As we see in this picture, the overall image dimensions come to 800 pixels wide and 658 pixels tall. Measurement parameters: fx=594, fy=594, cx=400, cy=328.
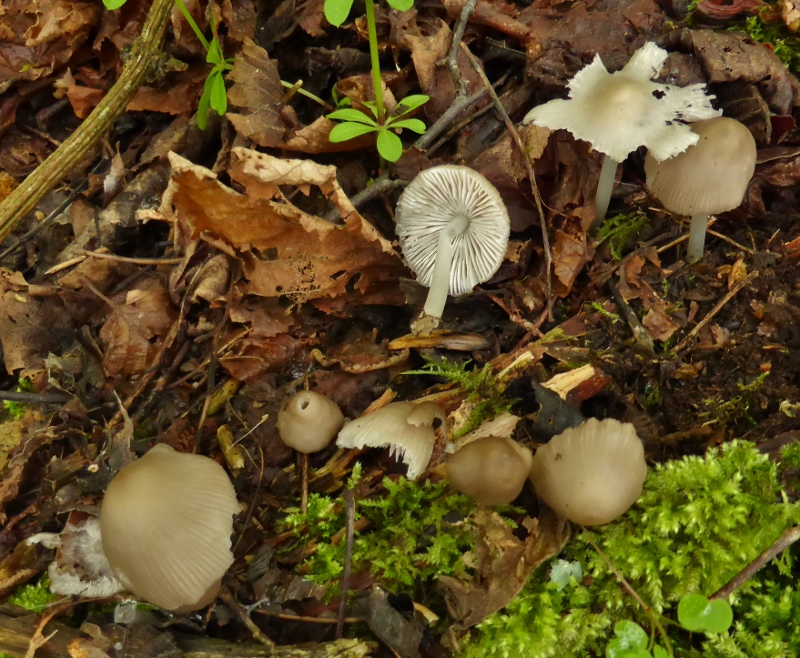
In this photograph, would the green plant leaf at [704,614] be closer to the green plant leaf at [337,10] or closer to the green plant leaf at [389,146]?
the green plant leaf at [389,146]

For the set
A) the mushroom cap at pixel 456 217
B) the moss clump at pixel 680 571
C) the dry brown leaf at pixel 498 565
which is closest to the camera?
the moss clump at pixel 680 571

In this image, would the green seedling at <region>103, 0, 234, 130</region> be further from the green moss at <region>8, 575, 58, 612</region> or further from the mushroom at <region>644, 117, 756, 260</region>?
the green moss at <region>8, 575, 58, 612</region>

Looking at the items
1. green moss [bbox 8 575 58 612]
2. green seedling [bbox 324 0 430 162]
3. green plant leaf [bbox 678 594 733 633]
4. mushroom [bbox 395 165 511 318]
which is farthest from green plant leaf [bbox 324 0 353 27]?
green moss [bbox 8 575 58 612]

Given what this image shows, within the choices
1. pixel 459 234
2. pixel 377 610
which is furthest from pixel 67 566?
pixel 459 234

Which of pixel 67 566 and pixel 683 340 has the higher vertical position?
pixel 683 340

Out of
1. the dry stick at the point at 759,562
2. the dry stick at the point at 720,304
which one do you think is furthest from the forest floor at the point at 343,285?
the dry stick at the point at 759,562

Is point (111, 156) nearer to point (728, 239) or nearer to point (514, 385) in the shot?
point (514, 385)
